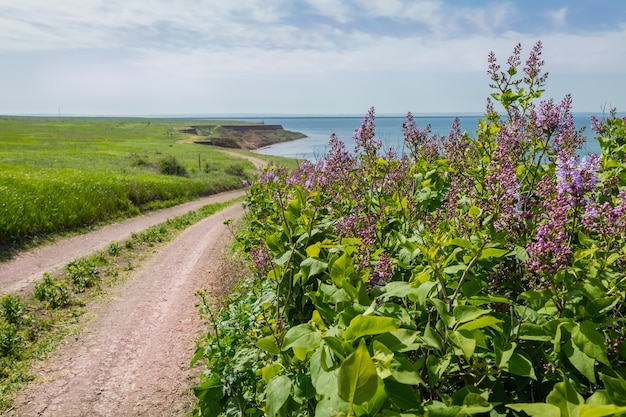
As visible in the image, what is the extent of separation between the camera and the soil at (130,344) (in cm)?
711

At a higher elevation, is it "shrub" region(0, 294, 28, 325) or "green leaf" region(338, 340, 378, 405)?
"green leaf" region(338, 340, 378, 405)

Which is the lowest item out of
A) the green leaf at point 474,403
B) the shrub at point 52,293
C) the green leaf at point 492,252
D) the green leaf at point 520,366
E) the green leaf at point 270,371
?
the shrub at point 52,293

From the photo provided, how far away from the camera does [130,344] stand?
9.01 m

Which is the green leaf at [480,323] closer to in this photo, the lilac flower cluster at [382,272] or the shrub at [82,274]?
the lilac flower cluster at [382,272]

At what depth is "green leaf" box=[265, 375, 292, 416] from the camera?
205 centimetres

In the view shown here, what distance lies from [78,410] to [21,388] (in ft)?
4.38

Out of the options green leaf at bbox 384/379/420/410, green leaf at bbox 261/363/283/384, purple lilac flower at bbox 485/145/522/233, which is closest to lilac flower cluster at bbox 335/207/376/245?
purple lilac flower at bbox 485/145/522/233

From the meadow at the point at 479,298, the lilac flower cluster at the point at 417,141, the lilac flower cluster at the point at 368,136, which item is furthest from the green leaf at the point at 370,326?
the lilac flower cluster at the point at 417,141

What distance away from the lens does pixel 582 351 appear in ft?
5.49

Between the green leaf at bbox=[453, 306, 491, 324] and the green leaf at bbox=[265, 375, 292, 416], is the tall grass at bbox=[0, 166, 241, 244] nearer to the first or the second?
the green leaf at bbox=[265, 375, 292, 416]

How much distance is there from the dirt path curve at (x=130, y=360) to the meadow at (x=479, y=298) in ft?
14.0

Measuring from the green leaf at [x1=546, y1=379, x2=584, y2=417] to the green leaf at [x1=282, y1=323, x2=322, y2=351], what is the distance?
2.86 feet

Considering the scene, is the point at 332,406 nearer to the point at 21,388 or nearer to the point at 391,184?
the point at 391,184

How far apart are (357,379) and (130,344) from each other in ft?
29.0
